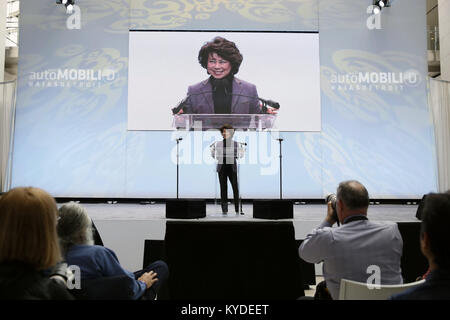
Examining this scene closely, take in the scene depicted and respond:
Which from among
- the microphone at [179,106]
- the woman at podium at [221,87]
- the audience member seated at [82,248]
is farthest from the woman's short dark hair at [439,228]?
the microphone at [179,106]

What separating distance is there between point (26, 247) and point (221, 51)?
742 cm

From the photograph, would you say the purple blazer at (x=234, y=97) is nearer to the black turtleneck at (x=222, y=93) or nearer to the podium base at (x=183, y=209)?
the black turtleneck at (x=222, y=93)

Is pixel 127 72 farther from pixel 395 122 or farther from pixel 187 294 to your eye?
pixel 187 294

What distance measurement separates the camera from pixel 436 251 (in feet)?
3.52

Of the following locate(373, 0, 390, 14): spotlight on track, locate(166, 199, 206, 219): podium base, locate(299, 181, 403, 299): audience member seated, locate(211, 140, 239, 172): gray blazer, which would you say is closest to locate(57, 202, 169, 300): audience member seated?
locate(299, 181, 403, 299): audience member seated

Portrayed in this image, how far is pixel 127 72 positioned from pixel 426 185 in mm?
6587

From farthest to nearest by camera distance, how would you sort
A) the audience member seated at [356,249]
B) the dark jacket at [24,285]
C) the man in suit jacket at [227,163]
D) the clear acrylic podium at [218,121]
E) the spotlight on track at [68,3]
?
the spotlight on track at [68,3], the clear acrylic podium at [218,121], the man in suit jacket at [227,163], the audience member seated at [356,249], the dark jacket at [24,285]

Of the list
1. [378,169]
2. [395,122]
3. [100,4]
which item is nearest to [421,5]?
[395,122]

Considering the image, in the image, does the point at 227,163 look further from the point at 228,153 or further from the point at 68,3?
the point at 68,3

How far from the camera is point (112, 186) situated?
7895 mm

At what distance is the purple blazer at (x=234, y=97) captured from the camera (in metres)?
7.88

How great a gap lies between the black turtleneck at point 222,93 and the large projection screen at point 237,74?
0.68 feet

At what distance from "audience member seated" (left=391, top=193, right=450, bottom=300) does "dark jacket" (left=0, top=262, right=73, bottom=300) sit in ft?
3.16

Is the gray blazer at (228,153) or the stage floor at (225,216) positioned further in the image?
the gray blazer at (228,153)
